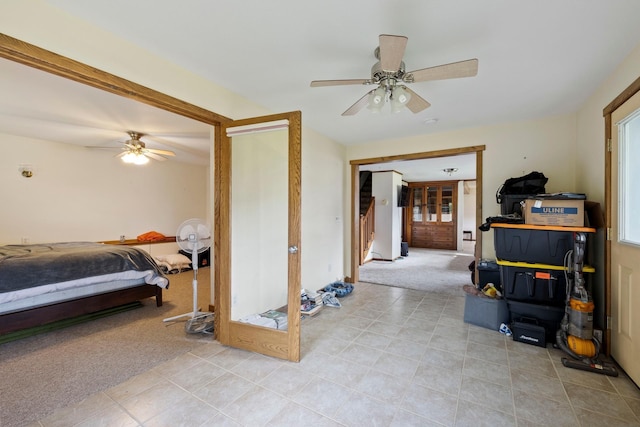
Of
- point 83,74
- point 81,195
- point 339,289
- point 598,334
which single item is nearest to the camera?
point 83,74

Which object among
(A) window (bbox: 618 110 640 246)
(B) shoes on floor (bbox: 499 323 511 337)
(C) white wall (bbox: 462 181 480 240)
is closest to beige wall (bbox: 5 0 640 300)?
(A) window (bbox: 618 110 640 246)

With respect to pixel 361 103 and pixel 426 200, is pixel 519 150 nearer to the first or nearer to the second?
pixel 361 103

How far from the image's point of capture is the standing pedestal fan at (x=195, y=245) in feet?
9.01

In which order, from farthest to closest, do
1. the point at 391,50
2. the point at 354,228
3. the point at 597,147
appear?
the point at 354,228 → the point at 597,147 → the point at 391,50

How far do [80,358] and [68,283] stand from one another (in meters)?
1.00

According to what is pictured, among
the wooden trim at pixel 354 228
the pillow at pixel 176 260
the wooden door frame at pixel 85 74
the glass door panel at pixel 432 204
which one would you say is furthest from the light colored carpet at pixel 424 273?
the wooden door frame at pixel 85 74

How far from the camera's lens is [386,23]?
166 cm

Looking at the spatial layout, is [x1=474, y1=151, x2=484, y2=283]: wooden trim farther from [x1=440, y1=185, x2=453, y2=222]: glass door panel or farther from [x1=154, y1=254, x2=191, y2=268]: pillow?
[x1=440, y1=185, x2=453, y2=222]: glass door panel

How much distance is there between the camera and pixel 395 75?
6.36ft

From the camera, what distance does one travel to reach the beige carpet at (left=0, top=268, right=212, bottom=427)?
1.74m

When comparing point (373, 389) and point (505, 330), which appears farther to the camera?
point (505, 330)

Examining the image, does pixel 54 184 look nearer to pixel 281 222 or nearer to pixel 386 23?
pixel 281 222

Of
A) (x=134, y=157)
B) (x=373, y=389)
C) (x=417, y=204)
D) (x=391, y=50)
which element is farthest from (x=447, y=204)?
(x=134, y=157)

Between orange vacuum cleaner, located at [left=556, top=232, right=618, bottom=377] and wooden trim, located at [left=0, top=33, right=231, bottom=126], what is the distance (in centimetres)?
352
